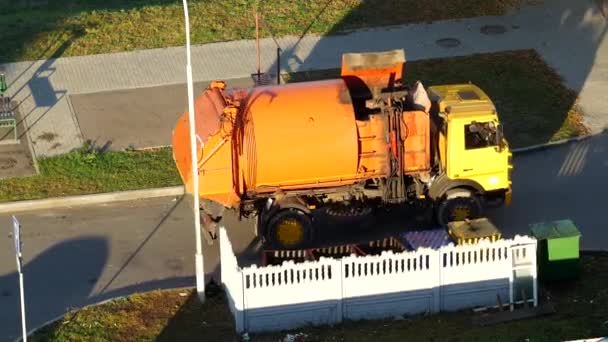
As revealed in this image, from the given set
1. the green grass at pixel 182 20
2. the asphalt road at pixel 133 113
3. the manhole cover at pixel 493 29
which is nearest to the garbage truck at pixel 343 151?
the asphalt road at pixel 133 113

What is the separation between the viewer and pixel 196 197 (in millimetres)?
19812

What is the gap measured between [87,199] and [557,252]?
8466 mm

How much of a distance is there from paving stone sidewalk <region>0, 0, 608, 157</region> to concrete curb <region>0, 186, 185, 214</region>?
2845 mm

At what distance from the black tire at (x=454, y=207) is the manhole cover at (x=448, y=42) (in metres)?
8.91

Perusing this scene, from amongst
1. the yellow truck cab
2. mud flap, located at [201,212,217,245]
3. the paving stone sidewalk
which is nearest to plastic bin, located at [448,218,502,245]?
the yellow truck cab

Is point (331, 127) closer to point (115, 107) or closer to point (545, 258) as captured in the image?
point (545, 258)

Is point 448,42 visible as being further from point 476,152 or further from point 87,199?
point 87,199

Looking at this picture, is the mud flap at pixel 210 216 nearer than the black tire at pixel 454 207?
Yes

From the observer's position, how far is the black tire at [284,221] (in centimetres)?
2147

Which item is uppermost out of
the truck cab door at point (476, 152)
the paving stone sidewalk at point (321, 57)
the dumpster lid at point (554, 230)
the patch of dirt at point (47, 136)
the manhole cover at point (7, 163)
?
the truck cab door at point (476, 152)

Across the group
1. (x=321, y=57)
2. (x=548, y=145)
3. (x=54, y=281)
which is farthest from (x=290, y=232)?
(x=321, y=57)

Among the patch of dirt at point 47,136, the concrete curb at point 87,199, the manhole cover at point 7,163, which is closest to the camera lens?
the concrete curb at point 87,199

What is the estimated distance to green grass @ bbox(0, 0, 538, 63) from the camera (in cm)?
3069

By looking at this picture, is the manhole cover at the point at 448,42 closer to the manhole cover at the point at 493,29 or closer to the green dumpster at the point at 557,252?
the manhole cover at the point at 493,29
